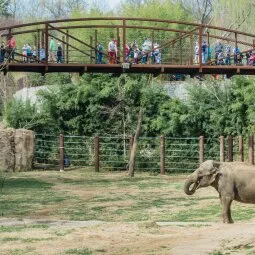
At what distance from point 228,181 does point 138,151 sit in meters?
17.1

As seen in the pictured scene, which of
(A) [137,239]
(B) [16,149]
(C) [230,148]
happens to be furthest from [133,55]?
(A) [137,239]

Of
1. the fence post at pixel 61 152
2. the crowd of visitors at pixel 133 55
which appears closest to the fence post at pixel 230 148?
the crowd of visitors at pixel 133 55

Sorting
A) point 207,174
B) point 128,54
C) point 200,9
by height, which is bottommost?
point 207,174

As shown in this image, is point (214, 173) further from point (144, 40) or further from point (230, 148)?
point (144, 40)

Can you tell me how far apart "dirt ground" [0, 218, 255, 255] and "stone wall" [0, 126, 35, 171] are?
1416 centimetres

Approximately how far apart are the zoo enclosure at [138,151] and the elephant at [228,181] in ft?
48.1

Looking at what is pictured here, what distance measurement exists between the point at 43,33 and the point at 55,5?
42883 mm

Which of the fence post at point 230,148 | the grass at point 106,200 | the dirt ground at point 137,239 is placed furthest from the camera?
the fence post at point 230,148

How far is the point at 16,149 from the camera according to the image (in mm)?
27875

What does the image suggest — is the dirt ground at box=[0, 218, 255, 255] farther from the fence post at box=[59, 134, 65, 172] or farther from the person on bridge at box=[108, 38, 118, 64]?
the fence post at box=[59, 134, 65, 172]

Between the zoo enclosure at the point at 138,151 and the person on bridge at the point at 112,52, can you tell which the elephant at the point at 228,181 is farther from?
the zoo enclosure at the point at 138,151

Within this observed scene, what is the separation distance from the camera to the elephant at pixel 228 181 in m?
13.3

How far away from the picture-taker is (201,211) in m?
16.3

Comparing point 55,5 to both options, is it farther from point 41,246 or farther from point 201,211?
point 41,246
